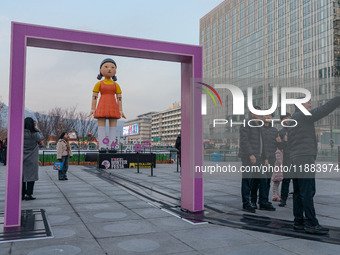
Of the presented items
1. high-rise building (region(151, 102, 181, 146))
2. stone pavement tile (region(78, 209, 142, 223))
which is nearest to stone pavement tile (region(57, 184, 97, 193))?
stone pavement tile (region(78, 209, 142, 223))

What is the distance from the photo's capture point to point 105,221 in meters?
4.93

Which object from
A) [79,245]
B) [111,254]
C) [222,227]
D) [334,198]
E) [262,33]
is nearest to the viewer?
[111,254]

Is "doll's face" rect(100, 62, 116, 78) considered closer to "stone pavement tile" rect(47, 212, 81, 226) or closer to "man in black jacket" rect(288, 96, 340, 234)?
"stone pavement tile" rect(47, 212, 81, 226)

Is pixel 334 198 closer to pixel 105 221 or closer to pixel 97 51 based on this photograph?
pixel 105 221

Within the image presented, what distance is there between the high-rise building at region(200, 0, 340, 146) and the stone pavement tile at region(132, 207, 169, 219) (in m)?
41.1

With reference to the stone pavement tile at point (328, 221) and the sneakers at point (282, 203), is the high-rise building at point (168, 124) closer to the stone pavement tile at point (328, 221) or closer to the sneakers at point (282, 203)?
the sneakers at point (282, 203)

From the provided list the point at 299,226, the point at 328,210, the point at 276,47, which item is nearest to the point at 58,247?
the point at 299,226

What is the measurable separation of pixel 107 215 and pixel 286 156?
12.6 ft

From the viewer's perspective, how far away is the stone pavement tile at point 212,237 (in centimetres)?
376

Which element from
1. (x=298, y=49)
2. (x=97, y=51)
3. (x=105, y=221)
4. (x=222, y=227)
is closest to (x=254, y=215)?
(x=222, y=227)

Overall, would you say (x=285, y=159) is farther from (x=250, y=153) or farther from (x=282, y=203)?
(x=250, y=153)

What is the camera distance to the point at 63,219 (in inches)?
198

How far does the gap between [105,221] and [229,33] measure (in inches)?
3862

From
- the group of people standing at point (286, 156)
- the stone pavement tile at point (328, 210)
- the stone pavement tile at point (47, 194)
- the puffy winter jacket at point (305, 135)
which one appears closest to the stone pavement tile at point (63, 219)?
the stone pavement tile at point (47, 194)
